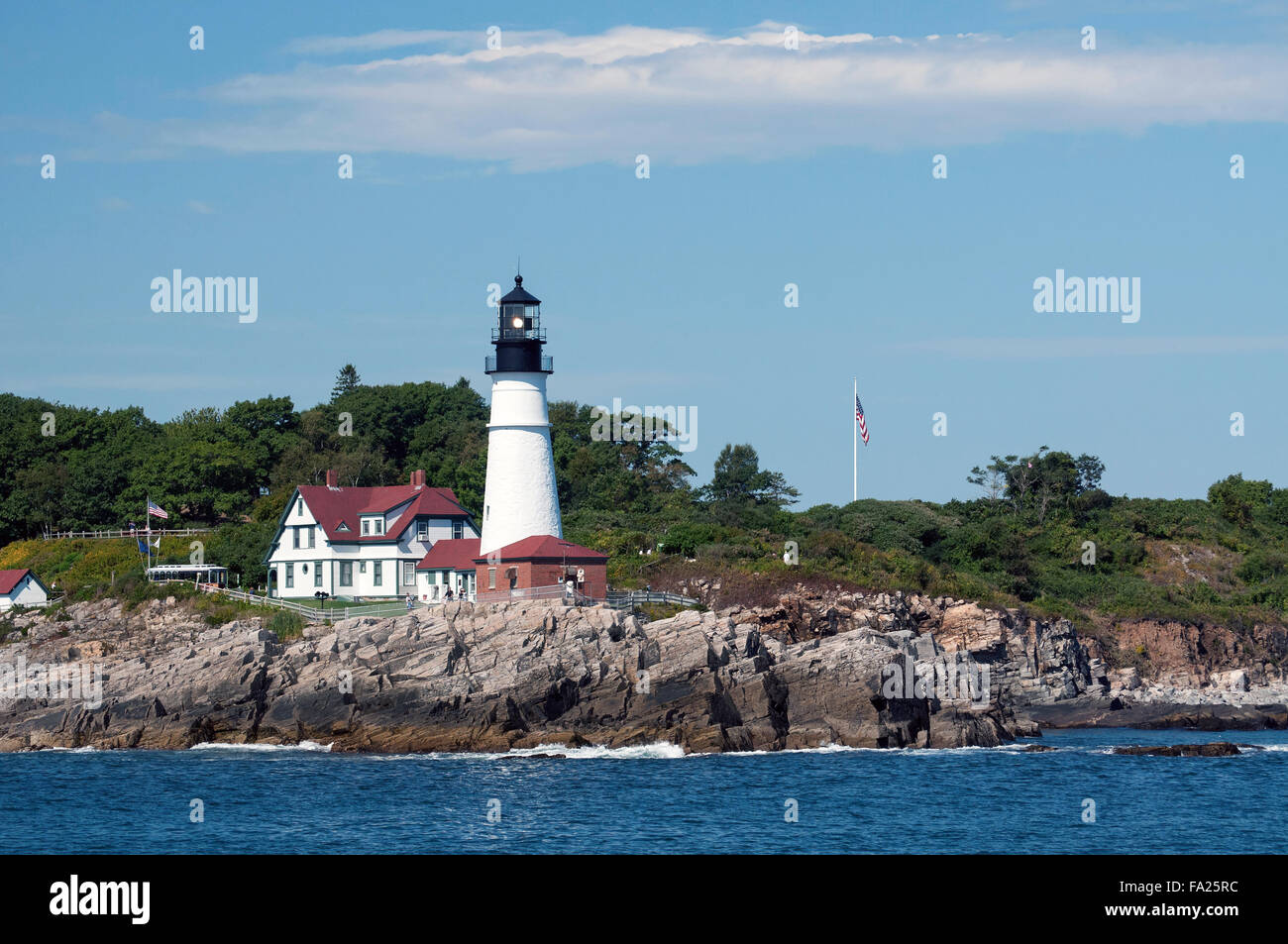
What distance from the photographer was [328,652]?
43500mm

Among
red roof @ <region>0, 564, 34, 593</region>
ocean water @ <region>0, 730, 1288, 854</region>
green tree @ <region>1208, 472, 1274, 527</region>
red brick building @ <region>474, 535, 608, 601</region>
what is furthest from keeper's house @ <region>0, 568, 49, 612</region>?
green tree @ <region>1208, 472, 1274, 527</region>

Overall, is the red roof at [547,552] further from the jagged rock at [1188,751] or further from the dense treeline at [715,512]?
the jagged rock at [1188,751]

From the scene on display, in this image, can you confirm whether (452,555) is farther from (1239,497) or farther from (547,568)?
(1239,497)

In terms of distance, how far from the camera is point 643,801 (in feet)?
106

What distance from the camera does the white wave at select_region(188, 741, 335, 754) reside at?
135ft

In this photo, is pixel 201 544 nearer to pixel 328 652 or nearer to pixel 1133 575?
pixel 328 652

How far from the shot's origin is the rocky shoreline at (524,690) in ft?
136

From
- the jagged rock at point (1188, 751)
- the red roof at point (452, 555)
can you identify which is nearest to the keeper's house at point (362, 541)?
the red roof at point (452, 555)

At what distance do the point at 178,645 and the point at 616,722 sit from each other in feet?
57.0

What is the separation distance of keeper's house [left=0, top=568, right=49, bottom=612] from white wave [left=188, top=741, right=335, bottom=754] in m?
18.7

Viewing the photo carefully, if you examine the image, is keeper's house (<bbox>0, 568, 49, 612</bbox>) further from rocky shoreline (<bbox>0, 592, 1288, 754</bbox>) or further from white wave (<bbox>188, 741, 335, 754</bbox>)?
white wave (<bbox>188, 741, 335, 754</bbox>)

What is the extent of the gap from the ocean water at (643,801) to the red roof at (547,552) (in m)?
10.4

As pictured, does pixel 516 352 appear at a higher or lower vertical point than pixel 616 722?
higher
